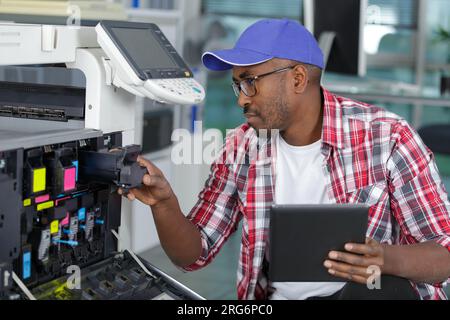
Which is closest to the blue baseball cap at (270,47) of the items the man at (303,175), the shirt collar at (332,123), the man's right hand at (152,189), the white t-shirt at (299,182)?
the man at (303,175)

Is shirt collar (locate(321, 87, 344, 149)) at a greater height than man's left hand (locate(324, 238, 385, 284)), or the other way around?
shirt collar (locate(321, 87, 344, 149))

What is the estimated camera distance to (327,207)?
5.32 ft

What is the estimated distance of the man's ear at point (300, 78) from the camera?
2.00m

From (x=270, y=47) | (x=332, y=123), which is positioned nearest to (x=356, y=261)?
(x=332, y=123)

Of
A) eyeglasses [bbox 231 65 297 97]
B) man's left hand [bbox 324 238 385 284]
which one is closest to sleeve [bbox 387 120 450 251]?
man's left hand [bbox 324 238 385 284]

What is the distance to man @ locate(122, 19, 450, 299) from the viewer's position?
76.5 inches

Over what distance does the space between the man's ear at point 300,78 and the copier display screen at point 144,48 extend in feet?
1.11

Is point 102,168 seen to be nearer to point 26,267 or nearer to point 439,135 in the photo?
point 26,267

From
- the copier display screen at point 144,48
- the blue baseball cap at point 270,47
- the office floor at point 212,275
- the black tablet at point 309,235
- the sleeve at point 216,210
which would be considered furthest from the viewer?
the office floor at point 212,275

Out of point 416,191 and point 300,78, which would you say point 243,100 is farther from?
point 416,191

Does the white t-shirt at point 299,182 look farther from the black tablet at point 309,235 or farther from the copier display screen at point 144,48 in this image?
the copier display screen at point 144,48

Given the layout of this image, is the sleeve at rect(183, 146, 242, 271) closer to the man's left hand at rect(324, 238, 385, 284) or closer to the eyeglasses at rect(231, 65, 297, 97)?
the eyeglasses at rect(231, 65, 297, 97)

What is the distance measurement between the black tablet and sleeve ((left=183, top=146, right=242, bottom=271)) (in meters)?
0.43

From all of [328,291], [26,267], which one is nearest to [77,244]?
[26,267]
